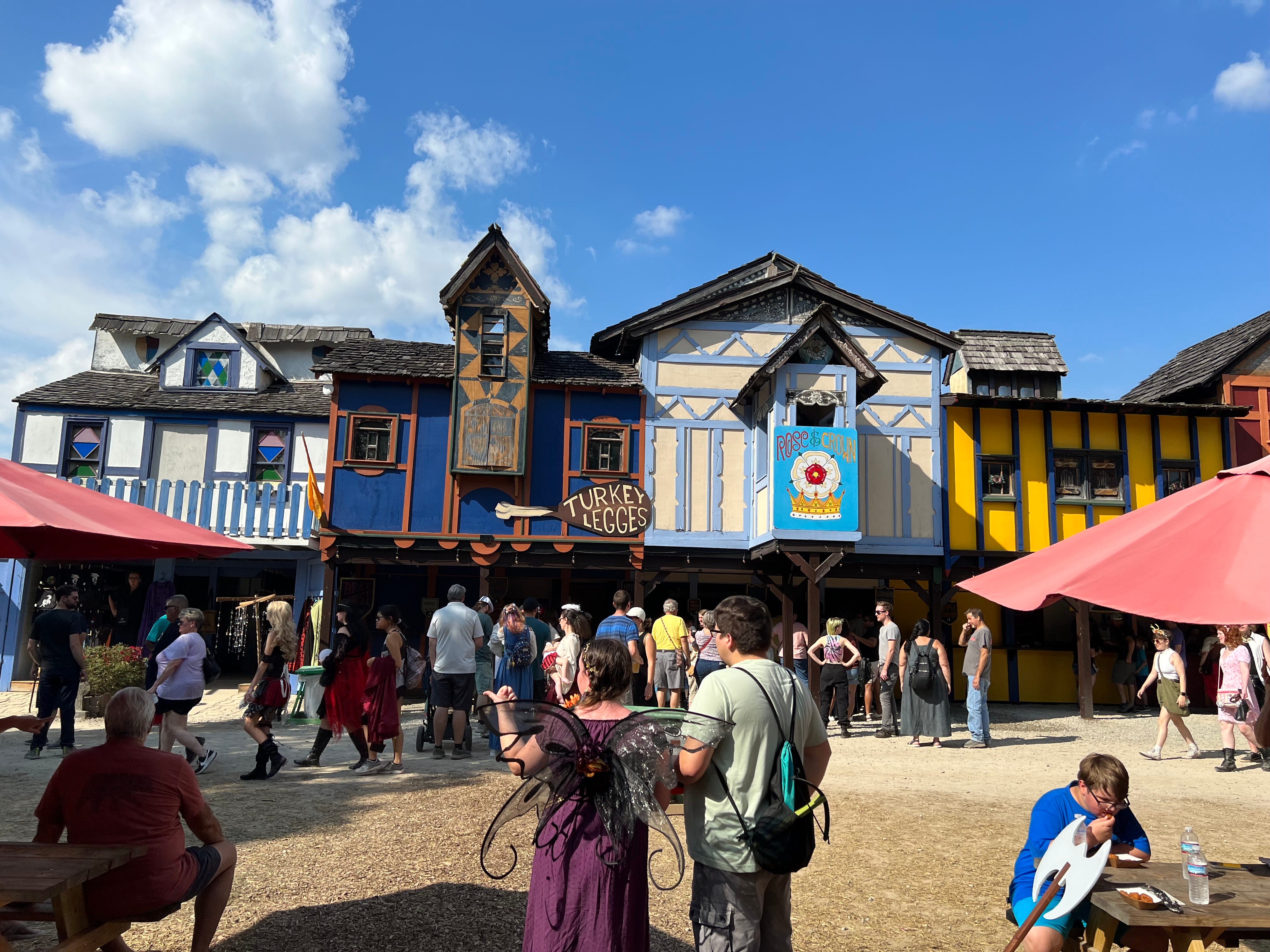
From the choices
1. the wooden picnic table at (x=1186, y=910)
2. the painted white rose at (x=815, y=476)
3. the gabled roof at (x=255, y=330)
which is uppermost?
the gabled roof at (x=255, y=330)

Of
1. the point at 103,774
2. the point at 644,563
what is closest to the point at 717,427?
the point at 644,563

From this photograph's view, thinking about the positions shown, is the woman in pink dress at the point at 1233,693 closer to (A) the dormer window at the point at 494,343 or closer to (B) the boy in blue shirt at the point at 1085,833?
(B) the boy in blue shirt at the point at 1085,833

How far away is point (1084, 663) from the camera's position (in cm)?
1606

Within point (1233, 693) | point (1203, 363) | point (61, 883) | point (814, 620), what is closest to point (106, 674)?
point (814, 620)

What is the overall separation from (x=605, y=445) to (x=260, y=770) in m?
10.6

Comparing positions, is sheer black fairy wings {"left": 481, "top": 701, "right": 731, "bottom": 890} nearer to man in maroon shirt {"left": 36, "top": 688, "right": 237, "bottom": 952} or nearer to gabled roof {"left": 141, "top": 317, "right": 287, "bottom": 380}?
man in maroon shirt {"left": 36, "top": 688, "right": 237, "bottom": 952}

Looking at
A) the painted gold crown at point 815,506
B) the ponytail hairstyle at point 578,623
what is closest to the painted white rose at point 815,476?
the painted gold crown at point 815,506

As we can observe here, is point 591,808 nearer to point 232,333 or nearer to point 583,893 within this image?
point 583,893

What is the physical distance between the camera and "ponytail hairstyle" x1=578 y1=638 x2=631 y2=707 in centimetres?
321

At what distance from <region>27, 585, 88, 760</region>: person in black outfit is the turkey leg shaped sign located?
8412 millimetres

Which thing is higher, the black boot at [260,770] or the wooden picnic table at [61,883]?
the wooden picnic table at [61,883]

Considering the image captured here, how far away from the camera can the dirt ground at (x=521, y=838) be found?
449 centimetres

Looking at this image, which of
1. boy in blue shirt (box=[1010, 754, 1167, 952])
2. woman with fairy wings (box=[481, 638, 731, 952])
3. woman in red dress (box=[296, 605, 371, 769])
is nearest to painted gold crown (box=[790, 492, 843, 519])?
woman in red dress (box=[296, 605, 371, 769])

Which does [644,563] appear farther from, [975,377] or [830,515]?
[975,377]
